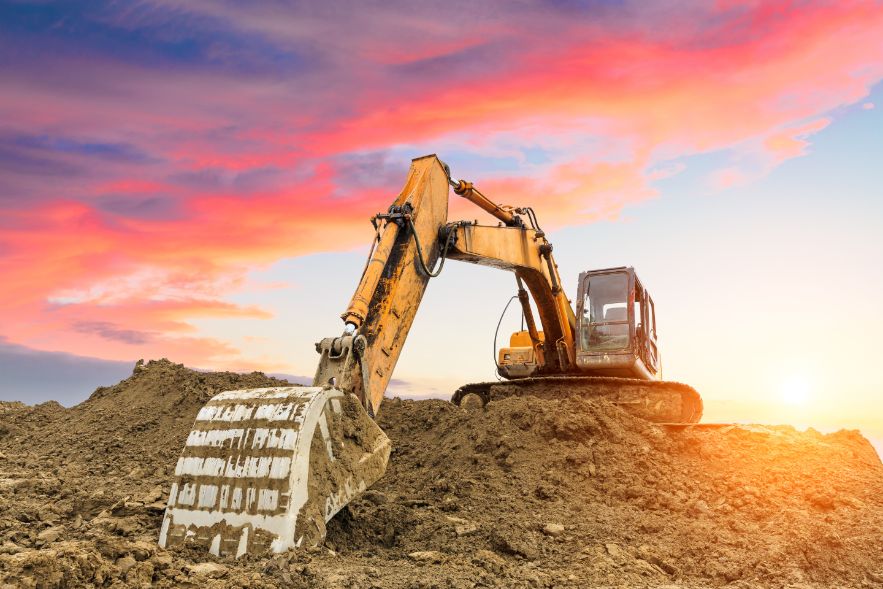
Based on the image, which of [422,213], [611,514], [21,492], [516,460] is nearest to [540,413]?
[516,460]

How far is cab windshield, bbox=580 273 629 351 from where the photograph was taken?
10508mm

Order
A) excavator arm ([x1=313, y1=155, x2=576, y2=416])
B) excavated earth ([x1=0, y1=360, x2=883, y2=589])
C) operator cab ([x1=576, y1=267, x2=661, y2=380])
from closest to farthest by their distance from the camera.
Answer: excavated earth ([x1=0, y1=360, x2=883, y2=589]) → excavator arm ([x1=313, y1=155, x2=576, y2=416]) → operator cab ([x1=576, y1=267, x2=661, y2=380])

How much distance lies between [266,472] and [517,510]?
2.31 meters

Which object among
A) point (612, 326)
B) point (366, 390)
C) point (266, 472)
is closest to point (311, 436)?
point (266, 472)

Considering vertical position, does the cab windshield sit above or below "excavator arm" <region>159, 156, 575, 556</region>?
above

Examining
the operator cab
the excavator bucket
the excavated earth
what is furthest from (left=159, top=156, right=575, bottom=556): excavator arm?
the operator cab

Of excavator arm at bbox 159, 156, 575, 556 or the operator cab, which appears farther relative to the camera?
the operator cab

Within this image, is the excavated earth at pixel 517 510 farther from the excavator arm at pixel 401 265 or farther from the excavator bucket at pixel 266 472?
the excavator arm at pixel 401 265

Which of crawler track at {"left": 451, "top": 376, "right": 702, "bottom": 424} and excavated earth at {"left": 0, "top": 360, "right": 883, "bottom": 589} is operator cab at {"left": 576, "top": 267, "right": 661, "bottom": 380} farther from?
excavated earth at {"left": 0, "top": 360, "right": 883, "bottom": 589}

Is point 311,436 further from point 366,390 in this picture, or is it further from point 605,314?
point 605,314

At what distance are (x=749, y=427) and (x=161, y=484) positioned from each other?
23.7 ft

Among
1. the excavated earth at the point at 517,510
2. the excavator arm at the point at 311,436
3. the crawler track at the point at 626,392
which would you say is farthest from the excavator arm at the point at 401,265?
the crawler track at the point at 626,392

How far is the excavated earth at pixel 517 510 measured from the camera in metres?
4.52

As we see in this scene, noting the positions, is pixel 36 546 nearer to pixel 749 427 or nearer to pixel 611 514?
pixel 611 514
